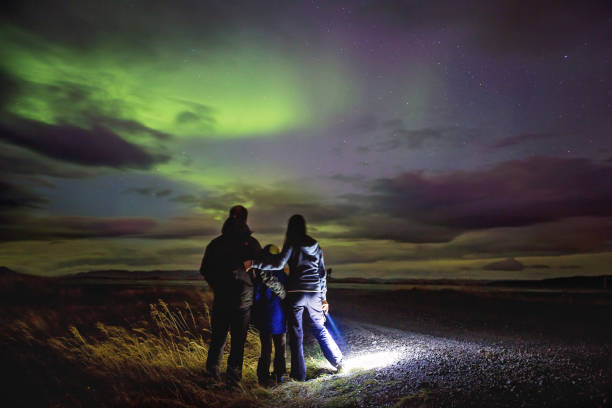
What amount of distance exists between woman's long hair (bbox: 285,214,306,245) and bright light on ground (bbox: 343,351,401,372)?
90.5 inches

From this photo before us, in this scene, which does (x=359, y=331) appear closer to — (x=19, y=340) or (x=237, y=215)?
(x=237, y=215)

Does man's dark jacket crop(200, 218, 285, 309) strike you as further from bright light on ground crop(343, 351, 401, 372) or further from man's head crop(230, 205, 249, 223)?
bright light on ground crop(343, 351, 401, 372)

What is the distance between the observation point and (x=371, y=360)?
304 inches

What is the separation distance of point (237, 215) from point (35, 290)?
25.0 m

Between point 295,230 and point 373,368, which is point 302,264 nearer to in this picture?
point 295,230

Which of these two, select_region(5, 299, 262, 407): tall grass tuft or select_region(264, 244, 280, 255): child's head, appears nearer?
select_region(5, 299, 262, 407): tall grass tuft

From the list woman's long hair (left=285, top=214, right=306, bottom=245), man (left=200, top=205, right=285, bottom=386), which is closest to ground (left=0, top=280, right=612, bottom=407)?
man (left=200, top=205, right=285, bottom=386)

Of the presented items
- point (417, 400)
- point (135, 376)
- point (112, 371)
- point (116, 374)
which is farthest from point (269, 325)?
point (112, 371)

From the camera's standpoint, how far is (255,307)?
6723 mm

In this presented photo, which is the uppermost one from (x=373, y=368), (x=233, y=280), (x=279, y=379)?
(x=233, y=280)

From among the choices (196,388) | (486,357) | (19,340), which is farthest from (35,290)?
(486,357)

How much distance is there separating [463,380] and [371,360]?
2.47 meters

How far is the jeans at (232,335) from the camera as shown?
648 centimetres

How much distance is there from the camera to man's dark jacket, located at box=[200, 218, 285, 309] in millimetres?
6406
